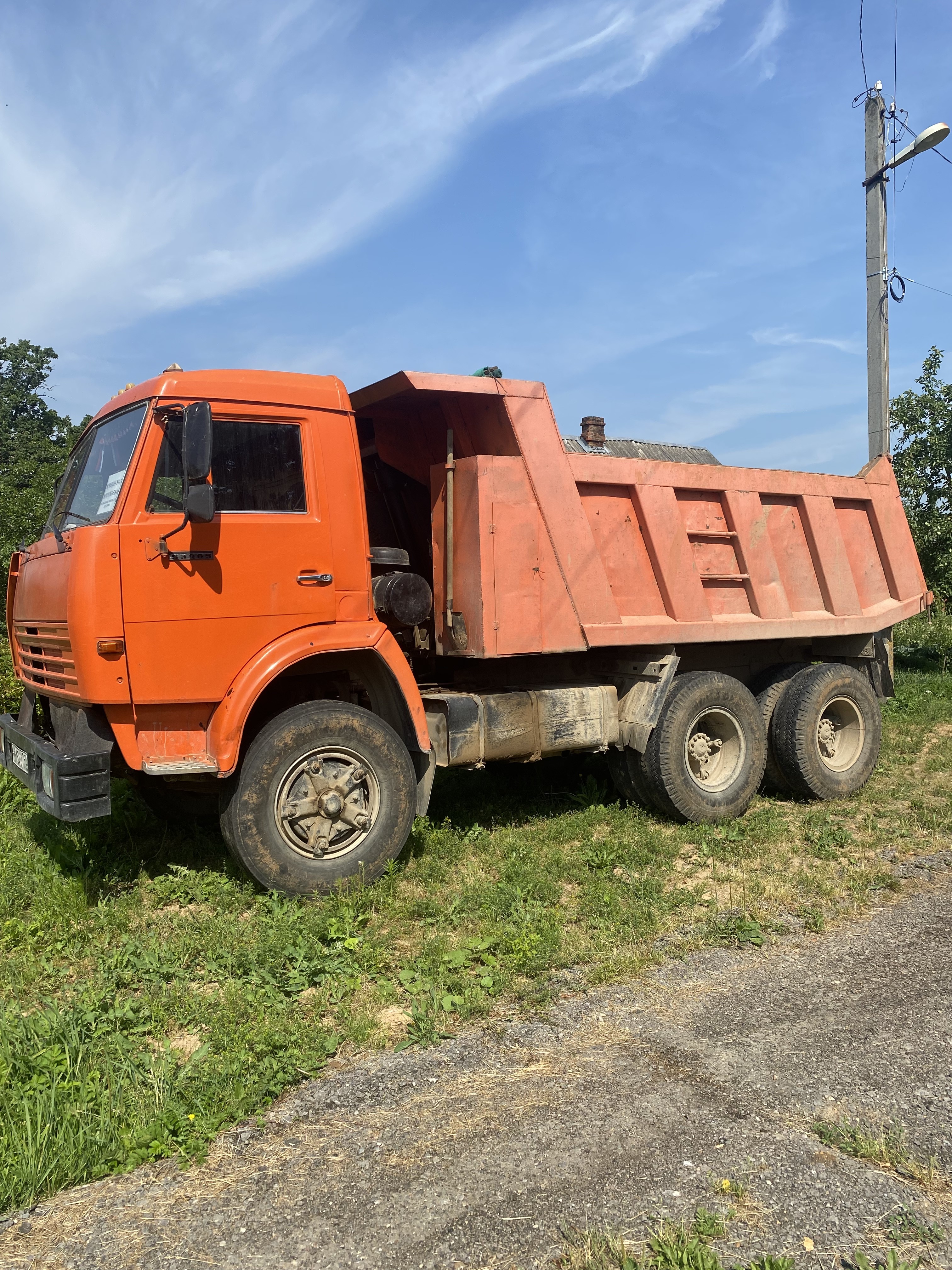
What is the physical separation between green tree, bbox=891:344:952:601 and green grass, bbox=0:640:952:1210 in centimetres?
666

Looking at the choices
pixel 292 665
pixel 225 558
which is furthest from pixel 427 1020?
pixel 225 558

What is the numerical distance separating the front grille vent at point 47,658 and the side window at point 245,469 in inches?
32.8

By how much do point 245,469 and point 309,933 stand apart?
238cm

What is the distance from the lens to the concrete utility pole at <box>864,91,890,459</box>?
11.3 m

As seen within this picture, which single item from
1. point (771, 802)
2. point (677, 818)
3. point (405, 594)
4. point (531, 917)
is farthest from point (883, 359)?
point (531, 917)

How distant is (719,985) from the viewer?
4172mm

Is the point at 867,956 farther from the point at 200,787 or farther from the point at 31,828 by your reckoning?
the point at 31,828

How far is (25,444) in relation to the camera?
4309 cm

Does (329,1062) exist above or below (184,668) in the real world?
below

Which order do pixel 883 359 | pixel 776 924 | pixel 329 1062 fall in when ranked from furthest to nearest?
pixel 883 359, pixel 776 924, pixel 329 1062

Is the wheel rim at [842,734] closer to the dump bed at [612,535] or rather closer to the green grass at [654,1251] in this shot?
the dump bed at [612,535]

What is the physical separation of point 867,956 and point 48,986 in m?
3.76

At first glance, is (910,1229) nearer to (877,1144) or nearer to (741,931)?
(877,1144)

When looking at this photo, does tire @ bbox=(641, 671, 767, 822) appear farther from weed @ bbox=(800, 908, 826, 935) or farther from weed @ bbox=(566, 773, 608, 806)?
weed @ bbox=(800, 908, 826, 935)
